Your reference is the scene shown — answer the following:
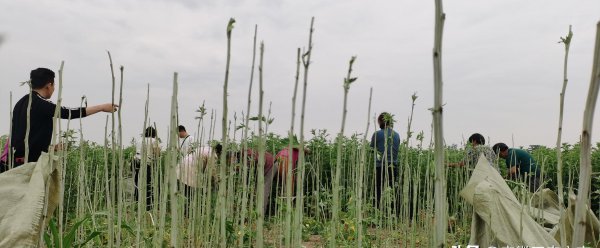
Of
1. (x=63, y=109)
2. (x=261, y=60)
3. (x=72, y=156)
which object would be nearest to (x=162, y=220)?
(x=261, y=60)

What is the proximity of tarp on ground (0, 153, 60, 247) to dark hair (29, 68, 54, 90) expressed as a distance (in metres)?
1.27

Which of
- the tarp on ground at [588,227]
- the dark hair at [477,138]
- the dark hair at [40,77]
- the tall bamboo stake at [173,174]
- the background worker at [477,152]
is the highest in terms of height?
the dark hair at [40,77]

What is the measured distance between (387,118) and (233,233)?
2.66ft

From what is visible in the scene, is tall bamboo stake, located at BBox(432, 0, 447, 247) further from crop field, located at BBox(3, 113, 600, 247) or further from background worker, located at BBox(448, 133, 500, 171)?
background worker, located at BBox(448, 133, 500, 171)

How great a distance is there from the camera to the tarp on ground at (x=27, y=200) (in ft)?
3.99

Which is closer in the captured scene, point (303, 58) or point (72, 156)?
point (303, 58)

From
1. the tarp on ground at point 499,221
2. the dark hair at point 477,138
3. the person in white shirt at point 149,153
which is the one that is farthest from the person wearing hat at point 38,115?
the dark hair at point 477,138

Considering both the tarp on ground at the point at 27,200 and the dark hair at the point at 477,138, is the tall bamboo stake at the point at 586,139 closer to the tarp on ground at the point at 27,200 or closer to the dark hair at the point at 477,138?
the tarp on ground at the point at 27,200

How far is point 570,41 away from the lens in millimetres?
986

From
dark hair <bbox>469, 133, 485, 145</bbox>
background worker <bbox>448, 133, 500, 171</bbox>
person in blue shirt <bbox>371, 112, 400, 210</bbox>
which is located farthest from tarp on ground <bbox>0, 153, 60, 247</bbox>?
dark hair <bbox>469, 133, 485, 145</bbox>

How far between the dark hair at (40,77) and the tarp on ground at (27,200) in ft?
4.18

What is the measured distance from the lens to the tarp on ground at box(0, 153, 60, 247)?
1215 millimetres

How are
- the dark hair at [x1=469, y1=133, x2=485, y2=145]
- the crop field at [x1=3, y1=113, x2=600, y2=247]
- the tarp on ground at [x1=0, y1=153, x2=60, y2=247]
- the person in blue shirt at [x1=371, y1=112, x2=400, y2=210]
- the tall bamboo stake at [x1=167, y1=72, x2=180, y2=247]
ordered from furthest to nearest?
1. the dark hair at [x1=469, y1=133, x2=485, y2=145]
2. the person in blue shirt at [x1=371, y1=112, x2=400, y2=210]
3. the crop field at [x1=3, y1=113, x2=600, y2=247]
4. the tarp on ground at [x1=0, y1=153, x2=60, y2=247]
5. the tall bamboo stake at [x1=167, y1=72, x2=180, y2=247]

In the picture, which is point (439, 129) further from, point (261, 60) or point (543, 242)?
point (543, 242)
